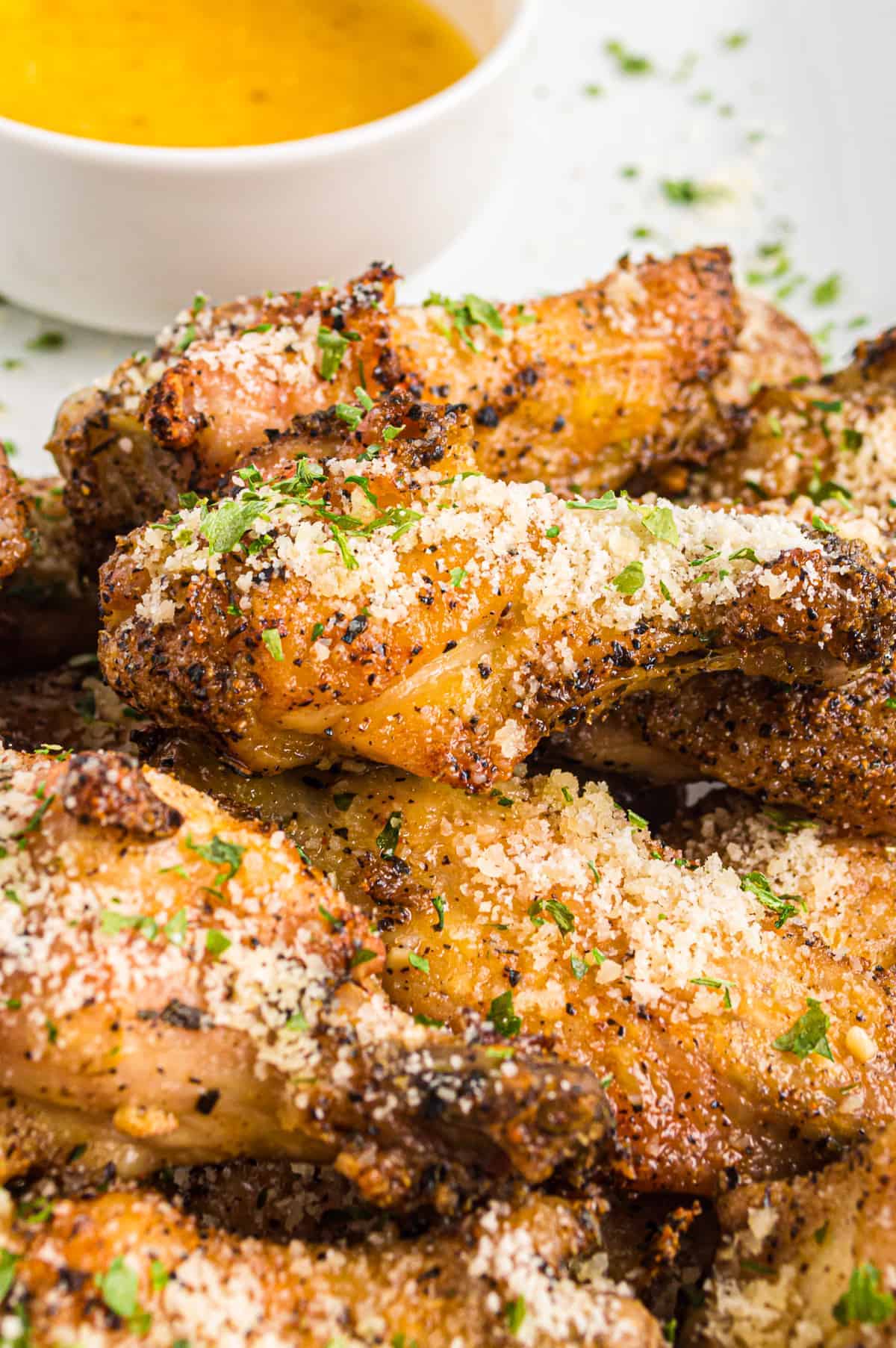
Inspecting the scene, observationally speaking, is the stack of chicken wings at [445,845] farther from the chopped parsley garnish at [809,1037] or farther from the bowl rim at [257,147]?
the bowl rim at [257,147]

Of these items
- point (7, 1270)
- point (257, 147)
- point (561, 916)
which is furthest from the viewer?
point (257, 147)

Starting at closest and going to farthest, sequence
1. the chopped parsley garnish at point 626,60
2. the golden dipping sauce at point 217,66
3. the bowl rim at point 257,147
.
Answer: the bowl rim at point 257,147
the golden dipping sauce at point 217,66
the chopped parsley garnish at point 626,60

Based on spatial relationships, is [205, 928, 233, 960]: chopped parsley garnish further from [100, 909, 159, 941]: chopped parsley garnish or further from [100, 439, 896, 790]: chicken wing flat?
[100, 439, 896, 790]: chicken wing flat

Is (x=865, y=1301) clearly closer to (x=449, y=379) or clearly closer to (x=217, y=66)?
(x=449, y=379)

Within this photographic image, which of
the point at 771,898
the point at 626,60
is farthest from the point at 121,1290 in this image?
the point at 626,60

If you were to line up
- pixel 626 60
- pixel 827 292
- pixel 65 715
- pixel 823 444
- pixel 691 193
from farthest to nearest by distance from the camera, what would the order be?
1. pixel 626 60
2. pixel 691 193
3. pixel 827 292
4. pixel 823 444
5. pixel 65 715

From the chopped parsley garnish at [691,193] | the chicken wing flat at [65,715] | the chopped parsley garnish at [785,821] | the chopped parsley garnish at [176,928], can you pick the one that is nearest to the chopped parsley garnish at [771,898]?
the chopped parsley garnish at [785,821]
